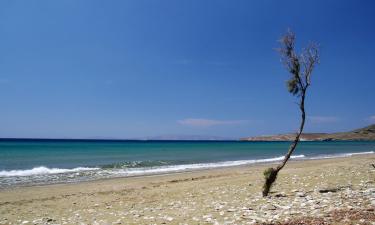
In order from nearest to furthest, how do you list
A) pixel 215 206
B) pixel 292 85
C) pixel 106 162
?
pixel 215 206, pixel 292 85, pixel 106 162

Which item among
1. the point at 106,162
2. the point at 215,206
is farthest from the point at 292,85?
the point at 106,162

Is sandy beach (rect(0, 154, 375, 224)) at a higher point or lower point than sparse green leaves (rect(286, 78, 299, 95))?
lower

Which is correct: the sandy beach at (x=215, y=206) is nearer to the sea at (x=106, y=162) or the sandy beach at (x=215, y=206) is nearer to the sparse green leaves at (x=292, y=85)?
the sparse green leaves at (x=292, y=85)

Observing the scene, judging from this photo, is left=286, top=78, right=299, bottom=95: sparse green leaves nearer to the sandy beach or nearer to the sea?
the sandy beach

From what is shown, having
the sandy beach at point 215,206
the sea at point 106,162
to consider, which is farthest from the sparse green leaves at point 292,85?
the sea at point 106,162

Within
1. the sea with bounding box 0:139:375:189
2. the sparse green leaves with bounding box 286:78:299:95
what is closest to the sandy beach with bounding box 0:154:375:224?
the sparse green leaves with bounding box 286:78:299:95

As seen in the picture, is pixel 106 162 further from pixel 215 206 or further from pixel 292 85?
pixel 215 206

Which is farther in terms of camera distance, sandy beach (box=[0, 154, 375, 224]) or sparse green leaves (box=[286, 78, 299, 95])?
sparse green leaves (box=[286, 78, 299, 95])

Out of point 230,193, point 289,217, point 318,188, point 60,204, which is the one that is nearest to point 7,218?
point 60,204

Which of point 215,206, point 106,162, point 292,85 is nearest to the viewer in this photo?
point 215,206

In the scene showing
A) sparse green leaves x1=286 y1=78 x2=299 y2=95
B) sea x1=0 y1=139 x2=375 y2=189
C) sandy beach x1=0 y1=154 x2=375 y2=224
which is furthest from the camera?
sea x1=0 y1=139 x2=375 y2=189

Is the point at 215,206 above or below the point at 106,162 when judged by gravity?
above

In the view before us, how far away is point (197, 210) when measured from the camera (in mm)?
11875

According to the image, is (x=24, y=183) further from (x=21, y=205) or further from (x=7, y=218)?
(x=7, y=218)
